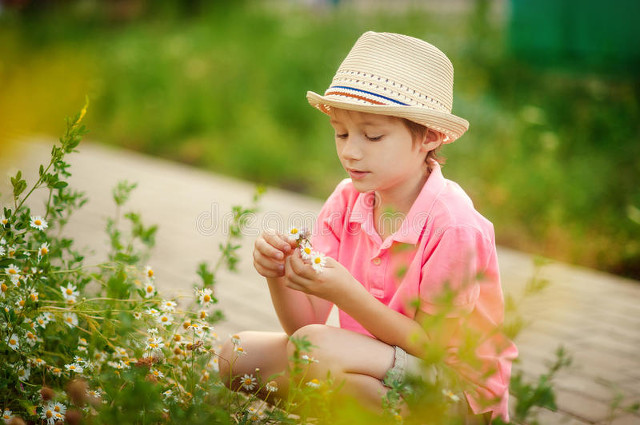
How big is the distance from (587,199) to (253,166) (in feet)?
10.2

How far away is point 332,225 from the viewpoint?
2.43 metres

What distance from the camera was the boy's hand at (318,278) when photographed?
6.24 feet

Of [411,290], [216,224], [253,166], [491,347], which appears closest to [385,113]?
[411,290]

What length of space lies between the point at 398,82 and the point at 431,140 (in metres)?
0.24

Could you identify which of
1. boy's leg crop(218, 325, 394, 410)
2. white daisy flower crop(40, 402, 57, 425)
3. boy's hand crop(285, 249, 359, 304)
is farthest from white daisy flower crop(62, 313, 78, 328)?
boy's hand crop(285, 249, 359, 304)

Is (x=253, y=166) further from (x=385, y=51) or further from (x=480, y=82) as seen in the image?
(x=385, y=51)

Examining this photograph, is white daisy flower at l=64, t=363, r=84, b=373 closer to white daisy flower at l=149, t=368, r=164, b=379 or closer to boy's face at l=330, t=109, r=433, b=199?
white daisy flower at l=149, t=368, r=164, b=379

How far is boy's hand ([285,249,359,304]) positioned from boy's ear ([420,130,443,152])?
1.78 feet

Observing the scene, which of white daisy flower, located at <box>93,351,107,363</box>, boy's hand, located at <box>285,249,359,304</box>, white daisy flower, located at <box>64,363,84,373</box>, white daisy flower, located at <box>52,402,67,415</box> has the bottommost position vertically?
white daisy flower, located at <box>52,402,67,415</box>

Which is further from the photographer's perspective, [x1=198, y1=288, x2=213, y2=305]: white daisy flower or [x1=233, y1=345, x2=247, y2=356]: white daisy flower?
[x1=233, y1=345, x2=247, y2=356]: white daisy flower

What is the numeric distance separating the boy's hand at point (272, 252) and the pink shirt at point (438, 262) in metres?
0.33

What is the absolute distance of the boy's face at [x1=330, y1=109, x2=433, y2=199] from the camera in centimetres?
209

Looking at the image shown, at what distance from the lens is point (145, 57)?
9352mm

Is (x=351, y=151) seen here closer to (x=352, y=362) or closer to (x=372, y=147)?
(x=372, y=147)
